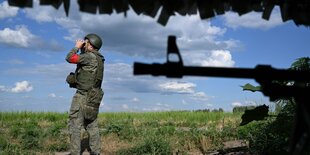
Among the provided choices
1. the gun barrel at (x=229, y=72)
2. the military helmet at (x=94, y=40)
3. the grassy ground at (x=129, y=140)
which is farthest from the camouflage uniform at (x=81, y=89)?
the gun barrel at (x=229, y=72)

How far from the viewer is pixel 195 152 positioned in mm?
10227

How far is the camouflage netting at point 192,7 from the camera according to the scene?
3.51m

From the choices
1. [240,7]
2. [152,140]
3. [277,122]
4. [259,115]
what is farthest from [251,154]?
[240,7]

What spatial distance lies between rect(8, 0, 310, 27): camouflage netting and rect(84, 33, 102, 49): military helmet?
6042mm

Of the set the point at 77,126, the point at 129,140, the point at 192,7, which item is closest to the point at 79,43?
the point at 77,126

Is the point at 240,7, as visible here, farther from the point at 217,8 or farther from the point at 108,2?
the point at 108,2

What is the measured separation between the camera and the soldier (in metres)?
9.45

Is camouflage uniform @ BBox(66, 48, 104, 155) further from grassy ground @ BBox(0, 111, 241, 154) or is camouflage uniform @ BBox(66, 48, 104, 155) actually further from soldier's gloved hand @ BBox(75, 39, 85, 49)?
grassy ground @ BBox(0, 111, 241, 154)

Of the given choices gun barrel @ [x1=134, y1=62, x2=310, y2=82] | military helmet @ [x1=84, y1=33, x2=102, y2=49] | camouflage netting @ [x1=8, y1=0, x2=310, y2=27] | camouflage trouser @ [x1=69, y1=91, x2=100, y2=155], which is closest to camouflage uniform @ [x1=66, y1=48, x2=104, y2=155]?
camouflage trouser @ [x1=69, y1=91, x2=100, y2=155]

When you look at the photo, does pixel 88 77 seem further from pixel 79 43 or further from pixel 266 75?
pixel 266 75

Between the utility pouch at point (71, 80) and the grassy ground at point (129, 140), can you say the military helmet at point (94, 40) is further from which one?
the grassy ground at point (129, 140)

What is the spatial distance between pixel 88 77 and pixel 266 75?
6.54 meters

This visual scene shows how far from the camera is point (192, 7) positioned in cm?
370

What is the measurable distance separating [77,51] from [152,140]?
229cm
